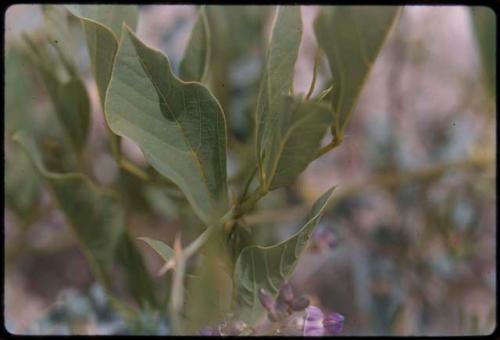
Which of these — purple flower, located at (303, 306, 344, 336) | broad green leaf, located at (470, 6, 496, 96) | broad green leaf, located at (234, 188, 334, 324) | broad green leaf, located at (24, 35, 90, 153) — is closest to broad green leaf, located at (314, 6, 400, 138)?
broad green leaf, located at (234, 188, 334, 324)

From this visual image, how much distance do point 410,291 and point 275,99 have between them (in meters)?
0.95

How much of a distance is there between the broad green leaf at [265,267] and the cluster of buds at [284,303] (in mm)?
13

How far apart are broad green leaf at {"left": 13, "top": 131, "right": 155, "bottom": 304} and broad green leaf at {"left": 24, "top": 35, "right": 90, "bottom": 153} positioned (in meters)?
0.07

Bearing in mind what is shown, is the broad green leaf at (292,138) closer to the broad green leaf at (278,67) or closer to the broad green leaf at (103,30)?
the broad green leaf at (278,67)

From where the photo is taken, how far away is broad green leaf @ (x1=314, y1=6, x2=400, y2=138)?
2.38 feet

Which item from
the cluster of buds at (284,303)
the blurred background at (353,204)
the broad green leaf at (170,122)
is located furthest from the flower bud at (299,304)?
the blurred background at (353,204)

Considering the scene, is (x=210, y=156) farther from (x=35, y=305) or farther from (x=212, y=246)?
(x=35, y=305)

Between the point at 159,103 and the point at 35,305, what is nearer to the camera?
the point at 159,103

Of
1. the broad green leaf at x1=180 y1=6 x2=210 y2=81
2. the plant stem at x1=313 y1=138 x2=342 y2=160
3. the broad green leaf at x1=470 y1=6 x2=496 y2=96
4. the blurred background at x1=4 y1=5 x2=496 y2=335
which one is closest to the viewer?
the plant stem at x1=313 y1=138 x2=342 y2=160

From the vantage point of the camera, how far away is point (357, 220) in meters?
1.87

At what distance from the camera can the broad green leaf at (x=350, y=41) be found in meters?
0.73

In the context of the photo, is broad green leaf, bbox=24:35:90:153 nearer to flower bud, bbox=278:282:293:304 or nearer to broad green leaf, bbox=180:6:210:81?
broad green leaf, bbox=180:6:210:81

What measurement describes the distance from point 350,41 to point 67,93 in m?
0.51

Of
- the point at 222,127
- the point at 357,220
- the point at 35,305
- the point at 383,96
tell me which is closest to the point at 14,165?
the point at 35,305
